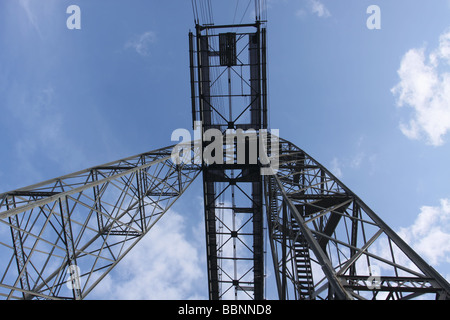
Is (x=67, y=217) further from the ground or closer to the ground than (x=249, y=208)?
closer to the ground

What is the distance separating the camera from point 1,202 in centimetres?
855

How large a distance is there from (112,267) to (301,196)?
7501 millimetres

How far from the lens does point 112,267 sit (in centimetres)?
1120

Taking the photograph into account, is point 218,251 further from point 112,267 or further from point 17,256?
point 17,256

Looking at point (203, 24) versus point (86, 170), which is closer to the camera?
point (86, 170)

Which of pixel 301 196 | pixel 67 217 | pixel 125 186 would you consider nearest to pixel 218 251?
pixel 125 186

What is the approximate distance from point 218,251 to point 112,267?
1035 cm
